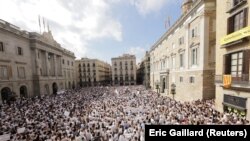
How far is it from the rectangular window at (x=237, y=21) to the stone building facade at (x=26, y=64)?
29.7 m

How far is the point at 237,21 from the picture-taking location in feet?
40.2

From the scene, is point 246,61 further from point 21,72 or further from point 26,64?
point 26,64

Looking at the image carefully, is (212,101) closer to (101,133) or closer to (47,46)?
(101,133)

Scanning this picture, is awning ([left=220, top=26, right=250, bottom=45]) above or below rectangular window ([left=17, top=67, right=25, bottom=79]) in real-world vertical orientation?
above

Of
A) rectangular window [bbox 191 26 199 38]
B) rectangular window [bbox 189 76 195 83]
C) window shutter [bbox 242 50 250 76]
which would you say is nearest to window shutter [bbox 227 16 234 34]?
window shutter [bbox 242 50 250 76]

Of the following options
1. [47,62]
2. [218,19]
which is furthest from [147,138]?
[47,62]

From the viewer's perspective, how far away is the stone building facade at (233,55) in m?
11.0

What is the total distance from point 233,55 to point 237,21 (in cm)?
274

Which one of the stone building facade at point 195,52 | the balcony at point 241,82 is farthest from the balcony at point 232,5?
the balcony at point 241,82

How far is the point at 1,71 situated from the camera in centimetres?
2322

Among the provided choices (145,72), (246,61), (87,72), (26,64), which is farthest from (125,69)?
(246,61)

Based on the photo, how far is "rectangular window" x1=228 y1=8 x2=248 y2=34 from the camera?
11.2m

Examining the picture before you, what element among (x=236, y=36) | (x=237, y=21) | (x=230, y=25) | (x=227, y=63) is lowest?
(x=227, y=63)

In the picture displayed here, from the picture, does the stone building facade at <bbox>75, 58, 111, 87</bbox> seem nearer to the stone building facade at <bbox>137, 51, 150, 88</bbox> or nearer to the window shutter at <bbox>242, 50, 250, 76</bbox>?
the stone building facade at <bbox>137, 51, 150, 88</bbox>
